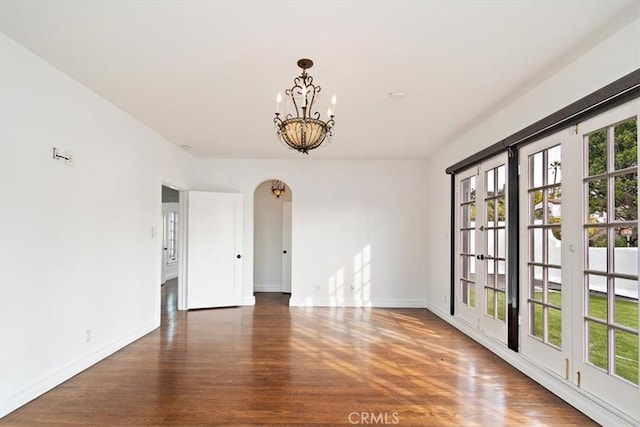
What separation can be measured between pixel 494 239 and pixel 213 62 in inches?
137

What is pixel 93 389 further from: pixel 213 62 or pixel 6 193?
pixel 213 62

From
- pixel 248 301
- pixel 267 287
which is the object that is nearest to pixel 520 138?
pixel 248 301

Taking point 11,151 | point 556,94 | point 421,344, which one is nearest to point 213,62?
point 11,151

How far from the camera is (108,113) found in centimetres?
396

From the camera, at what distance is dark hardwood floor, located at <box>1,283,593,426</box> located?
267 cm

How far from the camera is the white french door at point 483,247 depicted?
4.06m

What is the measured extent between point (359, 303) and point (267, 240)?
274cm

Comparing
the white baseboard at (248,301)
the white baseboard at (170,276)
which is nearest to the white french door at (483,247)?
the white baseboard at (248,301)

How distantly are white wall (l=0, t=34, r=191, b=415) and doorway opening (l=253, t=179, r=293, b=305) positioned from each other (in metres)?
3.66

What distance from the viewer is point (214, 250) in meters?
6.44

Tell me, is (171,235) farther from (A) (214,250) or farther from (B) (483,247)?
(B) (483,247)

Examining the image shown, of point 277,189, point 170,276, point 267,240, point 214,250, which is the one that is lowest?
point 170,276

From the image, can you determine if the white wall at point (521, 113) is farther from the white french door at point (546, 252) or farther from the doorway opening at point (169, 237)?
the doorway opening at point (169, 237)

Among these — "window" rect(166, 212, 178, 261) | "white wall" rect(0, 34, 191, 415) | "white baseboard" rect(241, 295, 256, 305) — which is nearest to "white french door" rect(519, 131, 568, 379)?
"white wall" rect(0, 34, 191, 415)
